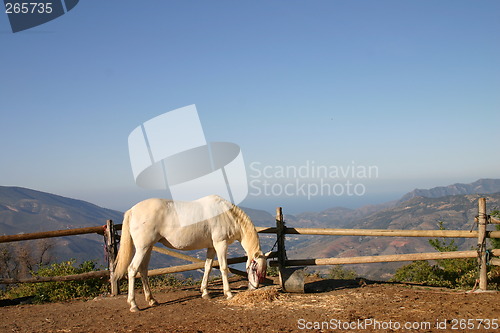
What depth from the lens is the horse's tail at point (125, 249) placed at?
6.11 meters

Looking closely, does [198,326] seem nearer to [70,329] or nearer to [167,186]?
[70,329]

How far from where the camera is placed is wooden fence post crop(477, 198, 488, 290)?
638cm

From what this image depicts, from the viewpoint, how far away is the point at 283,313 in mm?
5336

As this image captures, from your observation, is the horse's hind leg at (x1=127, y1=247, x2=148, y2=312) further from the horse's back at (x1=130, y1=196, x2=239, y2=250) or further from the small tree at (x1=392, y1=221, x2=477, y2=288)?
the small tree at (x1=392, y1=221, x2=477, y2=288)

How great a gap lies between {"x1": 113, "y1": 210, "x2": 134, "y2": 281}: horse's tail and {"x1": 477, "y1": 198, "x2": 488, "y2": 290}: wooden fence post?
5780mm

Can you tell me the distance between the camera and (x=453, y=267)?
763 centimetres

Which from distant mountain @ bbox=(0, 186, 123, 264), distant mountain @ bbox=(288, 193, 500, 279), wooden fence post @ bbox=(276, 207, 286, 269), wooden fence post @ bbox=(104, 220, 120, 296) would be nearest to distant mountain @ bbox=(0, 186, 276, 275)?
distant mountain @ bbox=(0, 186, 123, 264)

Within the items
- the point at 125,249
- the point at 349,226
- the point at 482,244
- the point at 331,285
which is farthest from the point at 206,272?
the point at 349,226

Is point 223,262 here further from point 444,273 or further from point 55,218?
point 55,218

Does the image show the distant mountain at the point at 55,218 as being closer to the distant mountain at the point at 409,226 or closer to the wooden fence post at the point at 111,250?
the distant mountain at the point at 409,226

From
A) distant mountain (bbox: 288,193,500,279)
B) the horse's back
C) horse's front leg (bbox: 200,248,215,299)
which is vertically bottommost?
distant mountain (bbox: 288,193,500,279)

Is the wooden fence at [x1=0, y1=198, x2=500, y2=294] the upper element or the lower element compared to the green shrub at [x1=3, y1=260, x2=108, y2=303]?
upper

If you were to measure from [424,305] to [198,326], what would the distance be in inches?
126

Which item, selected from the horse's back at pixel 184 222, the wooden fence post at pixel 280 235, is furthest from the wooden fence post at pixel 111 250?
the wooden fence post at pixel 280 235
